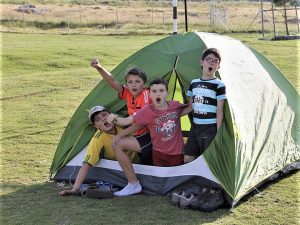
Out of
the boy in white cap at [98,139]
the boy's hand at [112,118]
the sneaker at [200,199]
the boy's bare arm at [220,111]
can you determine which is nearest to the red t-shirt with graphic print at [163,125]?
the boy's hand at [112,118]

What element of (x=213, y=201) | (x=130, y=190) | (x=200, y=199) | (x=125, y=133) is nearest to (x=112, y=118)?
(x=125, y=133)

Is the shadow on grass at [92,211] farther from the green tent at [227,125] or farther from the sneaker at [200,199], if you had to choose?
the green tent at [227,125]

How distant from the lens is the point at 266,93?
6.50 m

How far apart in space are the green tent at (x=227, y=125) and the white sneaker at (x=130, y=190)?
0.09 meters

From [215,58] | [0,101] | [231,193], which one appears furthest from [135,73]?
[0,101]

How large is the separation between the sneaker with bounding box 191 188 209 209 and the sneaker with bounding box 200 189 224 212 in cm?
3

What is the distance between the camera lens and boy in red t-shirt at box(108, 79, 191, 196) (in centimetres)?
577

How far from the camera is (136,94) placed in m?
6.16

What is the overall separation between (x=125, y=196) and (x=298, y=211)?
1.75m

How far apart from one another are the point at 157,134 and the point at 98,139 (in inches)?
27.4

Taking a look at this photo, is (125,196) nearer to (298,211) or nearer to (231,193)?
(231,193)

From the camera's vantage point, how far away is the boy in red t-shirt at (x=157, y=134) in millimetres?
5770

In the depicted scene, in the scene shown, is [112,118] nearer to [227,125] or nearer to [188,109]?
[188,109]

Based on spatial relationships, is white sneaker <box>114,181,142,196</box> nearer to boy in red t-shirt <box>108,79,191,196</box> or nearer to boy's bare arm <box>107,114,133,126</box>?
boy in red t-shirt <box>108,79,191,196</box>
